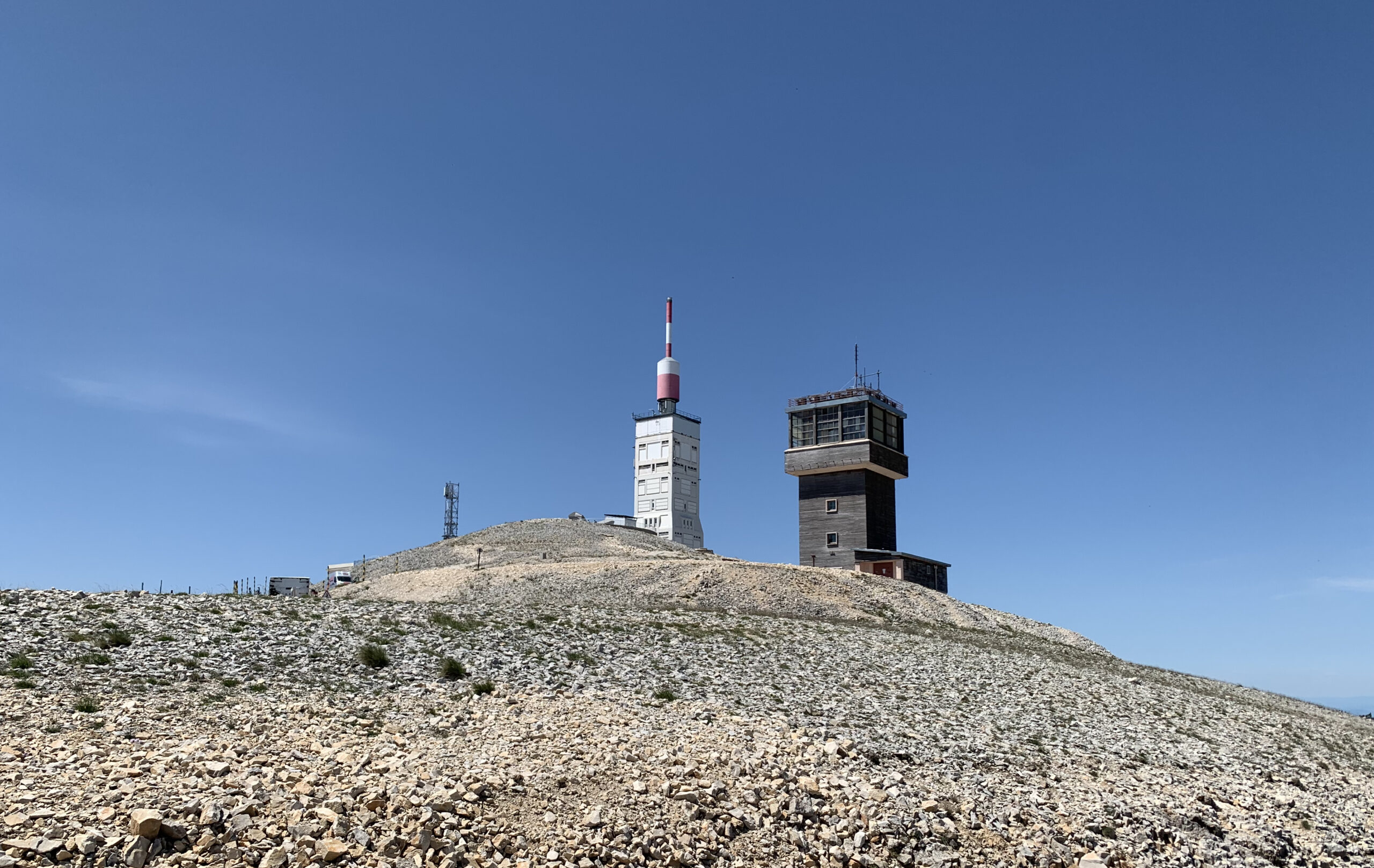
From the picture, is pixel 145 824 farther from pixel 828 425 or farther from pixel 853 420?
pixel 828 425

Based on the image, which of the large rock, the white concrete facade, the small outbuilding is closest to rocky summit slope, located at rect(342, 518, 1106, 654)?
the small outbuilding

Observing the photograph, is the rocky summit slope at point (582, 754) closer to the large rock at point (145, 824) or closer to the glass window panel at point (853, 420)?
the large rock at point (145, 824)

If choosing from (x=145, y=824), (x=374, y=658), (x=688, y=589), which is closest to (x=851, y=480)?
(x=688, y=589)

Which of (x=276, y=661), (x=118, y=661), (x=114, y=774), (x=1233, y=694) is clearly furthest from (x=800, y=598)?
(x=114, y=774)

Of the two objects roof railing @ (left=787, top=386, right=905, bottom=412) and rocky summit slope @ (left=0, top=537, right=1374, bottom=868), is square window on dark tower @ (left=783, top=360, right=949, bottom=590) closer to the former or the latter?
roof railing @ (left=787, top=386, right=905, bottom=412)

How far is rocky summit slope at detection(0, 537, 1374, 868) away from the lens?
1512cm

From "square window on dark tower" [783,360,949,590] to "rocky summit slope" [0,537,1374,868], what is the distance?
3737cm

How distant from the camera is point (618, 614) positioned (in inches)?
1433

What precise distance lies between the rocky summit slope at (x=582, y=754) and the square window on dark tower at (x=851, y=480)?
1471 inches

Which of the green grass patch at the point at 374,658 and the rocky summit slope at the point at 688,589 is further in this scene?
the rocky summit slope at the point at 688,589

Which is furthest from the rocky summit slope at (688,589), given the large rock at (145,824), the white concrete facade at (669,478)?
the white concrete facade at (669,478)

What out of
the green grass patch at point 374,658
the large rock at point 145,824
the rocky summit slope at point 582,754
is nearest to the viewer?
the large rock at point 145,824

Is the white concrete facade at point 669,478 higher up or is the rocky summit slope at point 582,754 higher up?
the white concrete facade at point 669,478

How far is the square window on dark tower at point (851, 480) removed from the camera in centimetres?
7069
